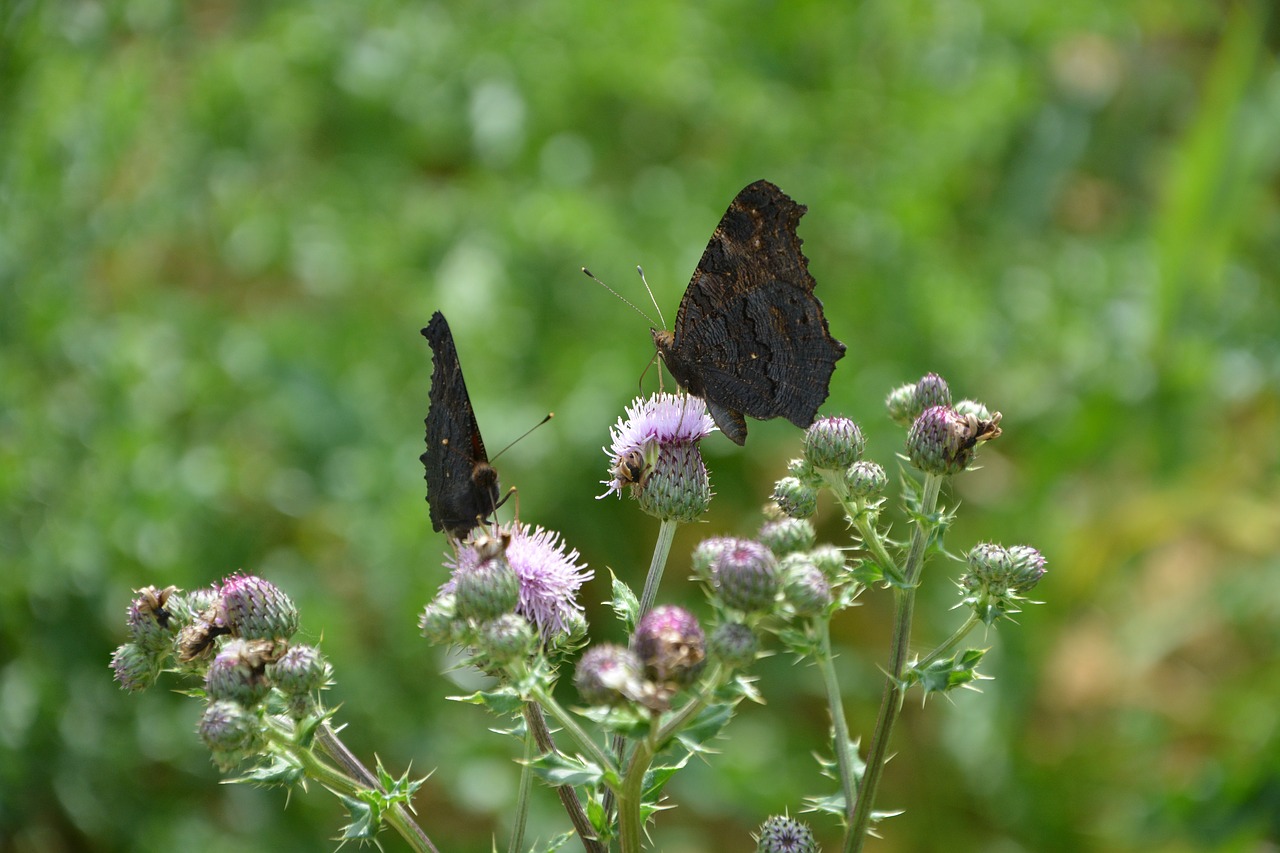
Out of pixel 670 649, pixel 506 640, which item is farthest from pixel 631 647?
pixel 506 640

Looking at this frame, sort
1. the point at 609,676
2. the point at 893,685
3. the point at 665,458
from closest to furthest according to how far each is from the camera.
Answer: the point at 609,676 < the point at 893,685 < the point at 665,458

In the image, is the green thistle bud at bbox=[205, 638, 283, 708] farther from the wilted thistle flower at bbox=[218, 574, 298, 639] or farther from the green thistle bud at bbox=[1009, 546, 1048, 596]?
the green thistle bud at bbox=[1009, 546, 1048, 596]

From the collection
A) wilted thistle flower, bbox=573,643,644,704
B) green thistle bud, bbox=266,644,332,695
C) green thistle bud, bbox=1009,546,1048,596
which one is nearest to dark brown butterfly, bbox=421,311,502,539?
green thistle bud, bbox=266,644,332,695

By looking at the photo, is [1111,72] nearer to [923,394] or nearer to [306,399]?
[306,399]

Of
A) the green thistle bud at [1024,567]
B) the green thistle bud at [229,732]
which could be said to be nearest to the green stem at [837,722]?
the green thistle bud at [1024,567]

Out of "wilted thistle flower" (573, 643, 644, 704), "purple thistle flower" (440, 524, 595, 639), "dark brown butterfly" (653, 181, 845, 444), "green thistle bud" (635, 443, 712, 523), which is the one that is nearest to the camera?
A: "wilted thistle flower" (573, 643, 644, 704)

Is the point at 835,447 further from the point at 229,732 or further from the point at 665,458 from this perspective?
the point at 229,732
